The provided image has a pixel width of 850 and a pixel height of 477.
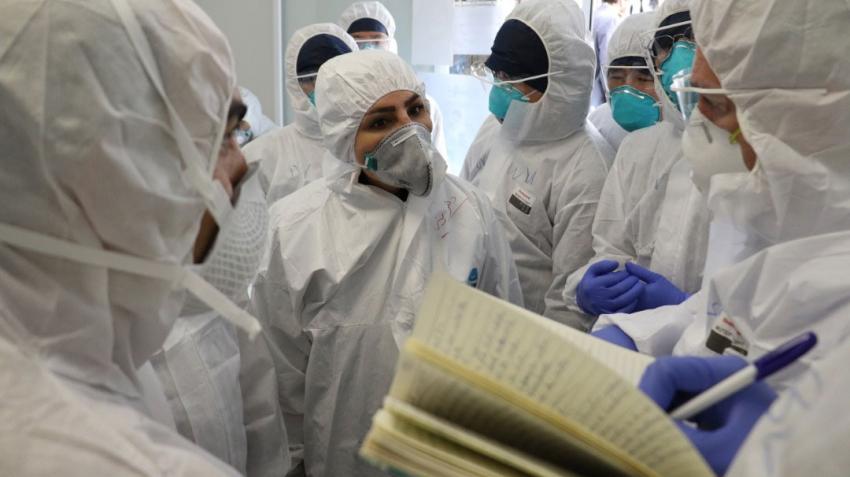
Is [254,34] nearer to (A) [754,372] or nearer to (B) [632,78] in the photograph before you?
(B) [632,78]

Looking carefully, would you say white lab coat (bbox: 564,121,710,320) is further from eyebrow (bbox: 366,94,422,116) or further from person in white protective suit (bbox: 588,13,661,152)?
eyebrow (bbox: 366,94,422,116)

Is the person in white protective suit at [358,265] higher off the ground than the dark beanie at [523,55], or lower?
lower

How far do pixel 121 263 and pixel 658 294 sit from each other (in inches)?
54.0

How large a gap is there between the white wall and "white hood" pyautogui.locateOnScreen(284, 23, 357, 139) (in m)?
1.21

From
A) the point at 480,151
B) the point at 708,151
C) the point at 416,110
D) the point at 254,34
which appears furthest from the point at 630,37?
the point at 254,34

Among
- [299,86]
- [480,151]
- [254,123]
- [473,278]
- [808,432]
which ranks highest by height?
[808,432]

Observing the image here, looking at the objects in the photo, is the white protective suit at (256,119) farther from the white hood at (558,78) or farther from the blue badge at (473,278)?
the blue badge at (473,278)

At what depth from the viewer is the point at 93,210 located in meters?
0.77

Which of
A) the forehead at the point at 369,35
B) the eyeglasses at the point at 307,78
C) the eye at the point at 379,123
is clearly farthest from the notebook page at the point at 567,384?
the forehead at the point at 369,35

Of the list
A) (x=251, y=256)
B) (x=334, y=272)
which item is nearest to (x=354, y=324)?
(x=334, y=272)

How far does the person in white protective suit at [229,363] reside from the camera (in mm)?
1017

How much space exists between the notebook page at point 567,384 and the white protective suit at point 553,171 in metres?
1.63

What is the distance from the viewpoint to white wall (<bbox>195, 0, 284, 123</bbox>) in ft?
15.0

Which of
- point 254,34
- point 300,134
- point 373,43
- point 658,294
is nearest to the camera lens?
point 658,294
